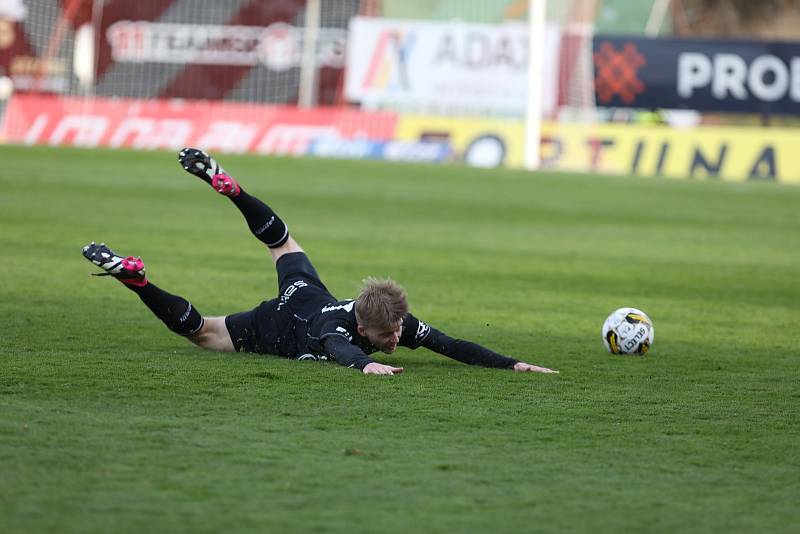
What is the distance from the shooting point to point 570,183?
27484mm

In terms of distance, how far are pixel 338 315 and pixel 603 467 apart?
2.49 metres

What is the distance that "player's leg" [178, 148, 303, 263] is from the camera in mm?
8586

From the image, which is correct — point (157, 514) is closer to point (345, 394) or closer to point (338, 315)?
point (345, 394)

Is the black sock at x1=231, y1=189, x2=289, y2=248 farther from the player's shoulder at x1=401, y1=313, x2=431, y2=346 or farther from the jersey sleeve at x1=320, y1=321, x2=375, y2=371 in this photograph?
the player's shoulder at x1=401, y1=313, x2=431, y2=346

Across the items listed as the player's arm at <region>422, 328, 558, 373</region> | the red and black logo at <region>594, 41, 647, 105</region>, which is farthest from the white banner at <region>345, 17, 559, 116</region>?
the player's arm at <region>422, 328, 558, 373</region>

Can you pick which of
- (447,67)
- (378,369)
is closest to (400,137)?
(447,67)

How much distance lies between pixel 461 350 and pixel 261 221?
5.54ft

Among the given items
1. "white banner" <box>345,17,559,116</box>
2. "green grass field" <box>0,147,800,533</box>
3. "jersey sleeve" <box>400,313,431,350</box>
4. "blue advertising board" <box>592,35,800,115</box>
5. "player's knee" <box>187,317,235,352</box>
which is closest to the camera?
"green grass field" <box>0,147,800,533</box>

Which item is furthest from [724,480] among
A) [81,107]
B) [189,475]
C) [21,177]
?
[81,107]

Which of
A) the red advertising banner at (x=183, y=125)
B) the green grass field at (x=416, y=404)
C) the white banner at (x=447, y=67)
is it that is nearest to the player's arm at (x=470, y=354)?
the green grass field at (x=416, y=404)

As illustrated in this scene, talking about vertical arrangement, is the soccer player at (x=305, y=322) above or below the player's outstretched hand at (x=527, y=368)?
above

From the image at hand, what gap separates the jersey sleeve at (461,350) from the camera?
25.6 feet

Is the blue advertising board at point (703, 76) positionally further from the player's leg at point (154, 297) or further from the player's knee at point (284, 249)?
the player's leg at point (154, 297)

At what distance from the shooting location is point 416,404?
22.0 feet
